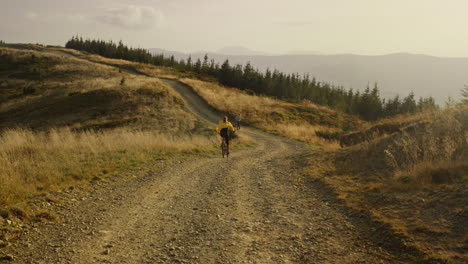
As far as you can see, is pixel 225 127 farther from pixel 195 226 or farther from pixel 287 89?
pixel 287 89

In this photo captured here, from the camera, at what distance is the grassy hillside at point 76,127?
32.9ft

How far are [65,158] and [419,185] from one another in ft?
40.5

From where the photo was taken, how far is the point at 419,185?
8.02 metres

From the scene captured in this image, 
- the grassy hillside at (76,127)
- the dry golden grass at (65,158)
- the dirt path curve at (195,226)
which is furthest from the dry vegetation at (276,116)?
the dirt path curve at (195,226)

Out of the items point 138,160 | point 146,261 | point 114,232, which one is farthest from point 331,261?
point 138,160

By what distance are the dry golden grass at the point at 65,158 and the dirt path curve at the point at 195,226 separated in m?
0.93

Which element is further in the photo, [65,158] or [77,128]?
[77,128]

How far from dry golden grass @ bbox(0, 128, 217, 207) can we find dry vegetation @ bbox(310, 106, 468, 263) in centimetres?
836

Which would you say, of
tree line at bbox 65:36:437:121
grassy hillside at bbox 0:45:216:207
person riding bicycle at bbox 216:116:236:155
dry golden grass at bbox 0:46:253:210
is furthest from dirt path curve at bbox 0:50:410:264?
tree line at bbox 65:36:437:121

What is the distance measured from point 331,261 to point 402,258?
3.98 ft

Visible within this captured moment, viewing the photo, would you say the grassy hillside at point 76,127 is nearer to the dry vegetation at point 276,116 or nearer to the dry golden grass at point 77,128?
the dry golden grass at point 77,128

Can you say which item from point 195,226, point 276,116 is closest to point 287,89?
point 276,116

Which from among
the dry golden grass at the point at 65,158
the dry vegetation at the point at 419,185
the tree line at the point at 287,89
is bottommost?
the dry golden grass at the point at 65,158

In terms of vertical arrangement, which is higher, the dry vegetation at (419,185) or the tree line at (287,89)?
the tree line at (287,89)
